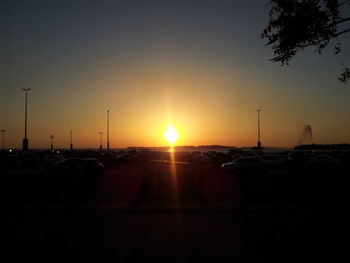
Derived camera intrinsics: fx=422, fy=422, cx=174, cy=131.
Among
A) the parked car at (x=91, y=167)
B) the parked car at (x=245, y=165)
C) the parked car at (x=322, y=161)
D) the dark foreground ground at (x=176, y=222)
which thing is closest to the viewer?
the dark foreground ground at (x=176, y=222)

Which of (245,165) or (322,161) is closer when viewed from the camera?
(245,165)

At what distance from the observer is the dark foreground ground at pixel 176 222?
895 centimetres

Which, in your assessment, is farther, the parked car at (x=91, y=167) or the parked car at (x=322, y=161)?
the parked car at (x=322, y=161)

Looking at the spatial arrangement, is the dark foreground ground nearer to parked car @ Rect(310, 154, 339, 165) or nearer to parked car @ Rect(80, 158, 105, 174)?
parked car @ Rect(80, 158, 105, 174)

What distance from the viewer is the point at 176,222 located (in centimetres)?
1324

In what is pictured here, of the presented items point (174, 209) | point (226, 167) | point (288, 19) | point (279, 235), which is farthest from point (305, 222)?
point (226, 167)

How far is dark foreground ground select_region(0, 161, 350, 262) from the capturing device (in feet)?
29.3

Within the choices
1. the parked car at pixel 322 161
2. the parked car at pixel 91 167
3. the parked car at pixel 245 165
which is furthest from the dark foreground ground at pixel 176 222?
the parked car at pixel 322 161

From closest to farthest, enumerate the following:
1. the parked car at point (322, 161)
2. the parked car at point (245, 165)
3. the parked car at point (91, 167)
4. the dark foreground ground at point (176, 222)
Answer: the dark foreground ground at point (176, 222)
the parked car at point (91, 167)
the parked car at point (245, 165)
the parked car at point (322, 161)

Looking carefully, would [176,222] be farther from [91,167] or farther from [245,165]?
[245,165]

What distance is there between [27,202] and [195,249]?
36.1 ft

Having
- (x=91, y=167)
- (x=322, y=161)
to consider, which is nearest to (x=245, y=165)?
(x=322, y=161)

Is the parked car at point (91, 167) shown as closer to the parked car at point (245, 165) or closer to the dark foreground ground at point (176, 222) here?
the dark foreground ground at point (176, 222)

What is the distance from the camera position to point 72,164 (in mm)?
36125
